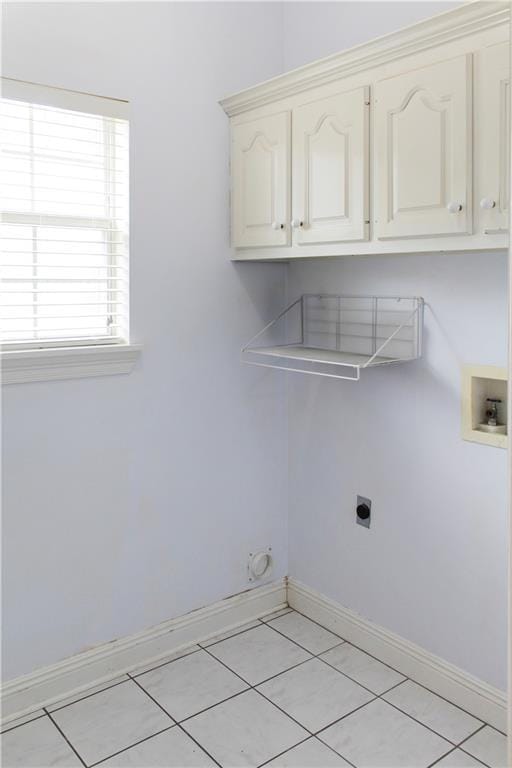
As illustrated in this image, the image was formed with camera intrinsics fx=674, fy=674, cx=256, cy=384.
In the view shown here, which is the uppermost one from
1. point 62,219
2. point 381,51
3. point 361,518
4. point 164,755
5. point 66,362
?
point 381,51

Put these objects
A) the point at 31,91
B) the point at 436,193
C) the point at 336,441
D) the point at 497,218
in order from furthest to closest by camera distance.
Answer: the point at 336,441 < the point at 31,91 < the point at 436,193 < the point at 497,218

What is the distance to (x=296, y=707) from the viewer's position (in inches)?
80.7

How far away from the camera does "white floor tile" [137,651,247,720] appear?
2.07 metres

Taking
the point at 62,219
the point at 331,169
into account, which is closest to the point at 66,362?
the point at 62,219

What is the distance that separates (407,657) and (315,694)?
34 centimetres

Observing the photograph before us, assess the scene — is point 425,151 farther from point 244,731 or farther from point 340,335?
point 244,731

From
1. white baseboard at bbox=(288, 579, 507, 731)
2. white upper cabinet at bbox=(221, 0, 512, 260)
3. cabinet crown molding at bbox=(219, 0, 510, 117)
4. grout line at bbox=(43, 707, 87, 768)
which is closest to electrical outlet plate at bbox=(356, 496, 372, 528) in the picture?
white baseboard at bbox=(288, 579, 507, 731)

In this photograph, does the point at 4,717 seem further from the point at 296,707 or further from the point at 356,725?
the point at 356,725

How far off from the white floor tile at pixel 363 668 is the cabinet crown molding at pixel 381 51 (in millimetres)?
1865

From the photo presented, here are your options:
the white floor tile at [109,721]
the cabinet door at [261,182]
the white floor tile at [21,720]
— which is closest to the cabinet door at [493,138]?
the cabinet door at [261,182]

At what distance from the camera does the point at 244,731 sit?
1.95m

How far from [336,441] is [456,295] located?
0.73 m

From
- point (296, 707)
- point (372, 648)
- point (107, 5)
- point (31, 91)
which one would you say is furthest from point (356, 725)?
point (107, 5)

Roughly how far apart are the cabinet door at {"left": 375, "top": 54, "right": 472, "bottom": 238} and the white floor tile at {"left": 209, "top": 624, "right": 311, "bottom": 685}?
1.45 meters
